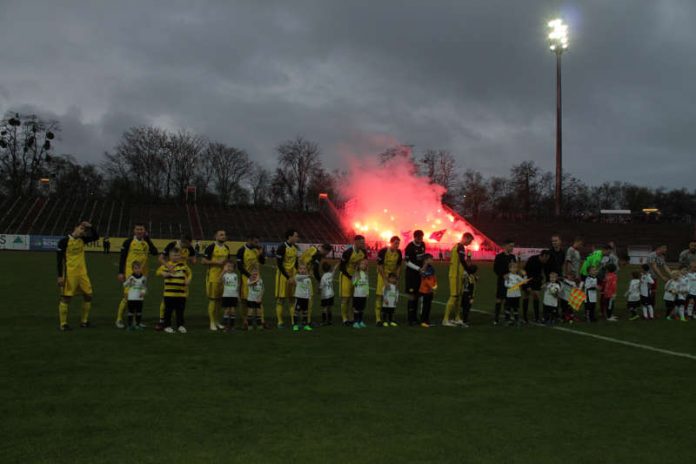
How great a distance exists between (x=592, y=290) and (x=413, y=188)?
140 feet

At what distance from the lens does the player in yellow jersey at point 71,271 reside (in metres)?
10.3

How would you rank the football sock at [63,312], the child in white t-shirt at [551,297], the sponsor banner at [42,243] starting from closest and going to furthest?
1. the football sock at [63,312]
2. the child in white t-shirt at [551,297]
3. the sponsor banner at [42,243]

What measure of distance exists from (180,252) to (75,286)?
6.14 ft

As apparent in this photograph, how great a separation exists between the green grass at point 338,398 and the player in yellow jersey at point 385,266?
1.67 metres

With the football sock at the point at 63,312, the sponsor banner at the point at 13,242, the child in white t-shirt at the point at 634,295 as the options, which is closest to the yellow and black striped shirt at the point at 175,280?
the football sock at the point at 63,312

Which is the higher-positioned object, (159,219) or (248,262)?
(159,219)

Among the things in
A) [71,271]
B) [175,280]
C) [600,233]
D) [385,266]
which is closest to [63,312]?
[71,271]

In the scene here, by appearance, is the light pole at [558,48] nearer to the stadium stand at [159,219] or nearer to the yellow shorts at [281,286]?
the stadium stand at [159,219]

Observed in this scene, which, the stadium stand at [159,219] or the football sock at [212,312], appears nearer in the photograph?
the football sock at [212,312]

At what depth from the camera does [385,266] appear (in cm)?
1231

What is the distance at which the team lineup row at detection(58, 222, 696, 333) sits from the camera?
10516mm

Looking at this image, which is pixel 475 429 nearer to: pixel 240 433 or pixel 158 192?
pixel 240 433

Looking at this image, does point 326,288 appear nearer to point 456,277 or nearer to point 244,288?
point 244,288

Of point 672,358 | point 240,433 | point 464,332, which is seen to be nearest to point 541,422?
point 240,433
